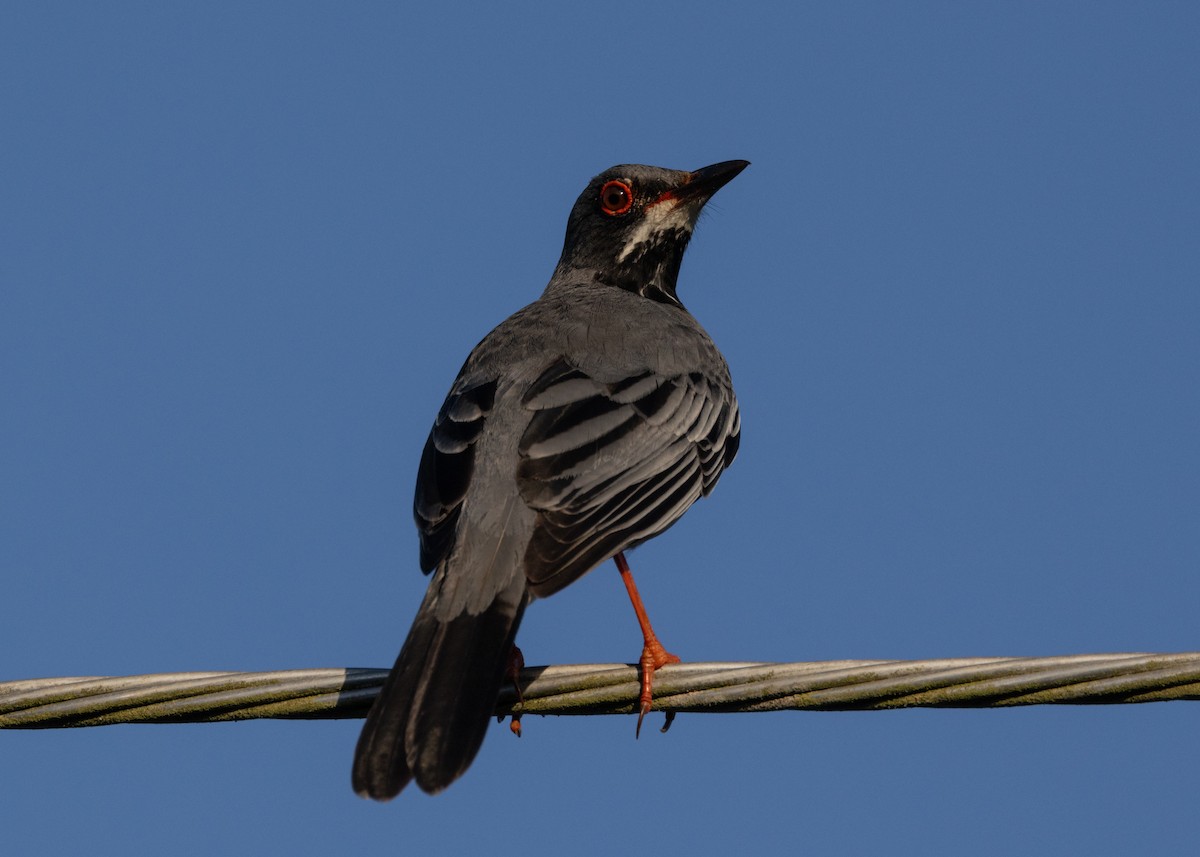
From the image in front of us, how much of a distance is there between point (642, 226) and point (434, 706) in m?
6.03

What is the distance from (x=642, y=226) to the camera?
1096 centimetres

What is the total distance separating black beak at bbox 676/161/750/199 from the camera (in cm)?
1061

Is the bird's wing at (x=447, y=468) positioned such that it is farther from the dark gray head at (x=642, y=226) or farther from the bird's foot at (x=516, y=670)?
the dark gray head at (x=642, y=226)

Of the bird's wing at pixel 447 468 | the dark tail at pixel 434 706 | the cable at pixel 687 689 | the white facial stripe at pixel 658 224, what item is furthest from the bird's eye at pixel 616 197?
the cable at pixel 687 689

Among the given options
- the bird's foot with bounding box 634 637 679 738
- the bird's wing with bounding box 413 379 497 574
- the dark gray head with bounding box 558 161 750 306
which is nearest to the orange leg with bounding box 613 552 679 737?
the bird's foot with bounding box 634 637 679 738

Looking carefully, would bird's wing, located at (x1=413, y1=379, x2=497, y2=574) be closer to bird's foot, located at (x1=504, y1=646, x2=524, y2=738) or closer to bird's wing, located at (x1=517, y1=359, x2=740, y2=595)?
bird's wing, located at (x1=517, y1=359, x2=740, y2=595)

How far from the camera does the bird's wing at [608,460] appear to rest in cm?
654

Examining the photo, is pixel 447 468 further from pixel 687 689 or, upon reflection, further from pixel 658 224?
pixel 658 224

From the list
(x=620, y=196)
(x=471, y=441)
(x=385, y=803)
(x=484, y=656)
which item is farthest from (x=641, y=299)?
(x=385, y=803)

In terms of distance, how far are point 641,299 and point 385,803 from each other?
550 centimetres

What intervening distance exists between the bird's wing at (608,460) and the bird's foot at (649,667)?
514 millimetres

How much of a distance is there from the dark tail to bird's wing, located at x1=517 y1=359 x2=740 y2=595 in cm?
48

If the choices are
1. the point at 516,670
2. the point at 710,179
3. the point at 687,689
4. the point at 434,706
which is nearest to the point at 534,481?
the point at 516,670

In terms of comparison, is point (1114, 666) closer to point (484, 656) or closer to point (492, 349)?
point (484, 656)
